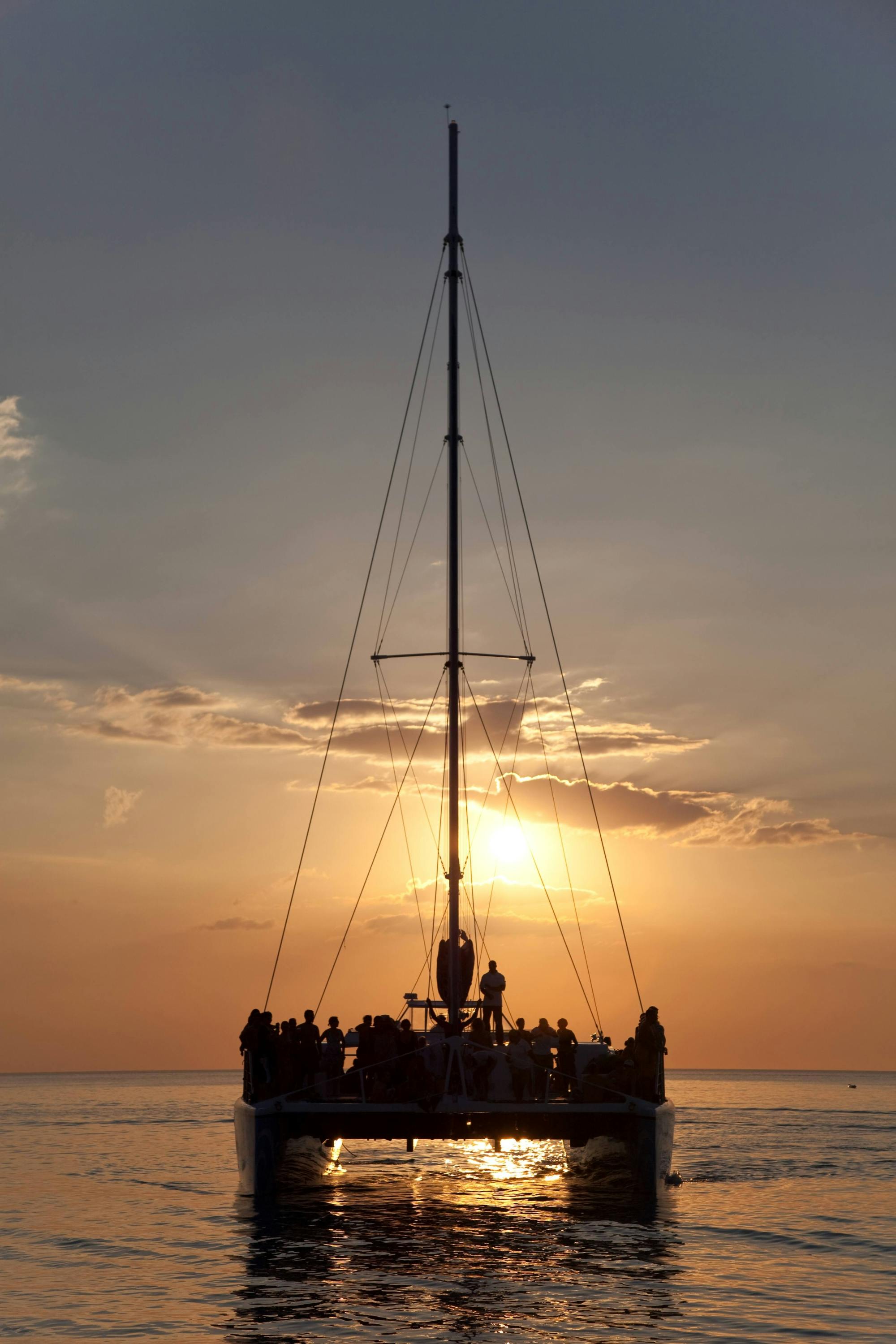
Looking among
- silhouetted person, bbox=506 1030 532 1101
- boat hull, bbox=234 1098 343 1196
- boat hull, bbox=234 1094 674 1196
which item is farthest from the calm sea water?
silhouetted person, bbox=506 1030 532 1101

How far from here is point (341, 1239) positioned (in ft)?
63.9

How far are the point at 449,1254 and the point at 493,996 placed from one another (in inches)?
250

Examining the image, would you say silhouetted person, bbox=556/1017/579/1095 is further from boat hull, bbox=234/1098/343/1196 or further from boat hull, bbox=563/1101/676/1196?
boat hull, bbox=234/1098/343/1196

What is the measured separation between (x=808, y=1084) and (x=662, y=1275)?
186943 mm

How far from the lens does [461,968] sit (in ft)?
76.4

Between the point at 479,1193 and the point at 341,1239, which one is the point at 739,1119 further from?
the point at 341,1239

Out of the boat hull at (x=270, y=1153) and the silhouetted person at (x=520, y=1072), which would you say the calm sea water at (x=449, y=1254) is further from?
the silhouetted person at (x=520, y=1072)

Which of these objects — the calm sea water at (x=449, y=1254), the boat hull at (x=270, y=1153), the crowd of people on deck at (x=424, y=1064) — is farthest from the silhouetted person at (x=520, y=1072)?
the boat hull at (x=270, y=1153)

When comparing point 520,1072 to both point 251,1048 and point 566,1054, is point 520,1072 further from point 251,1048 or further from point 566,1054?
point 251,1048

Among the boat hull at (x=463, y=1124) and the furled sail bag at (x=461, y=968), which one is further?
the furled sail bag at (x=461, y=968)

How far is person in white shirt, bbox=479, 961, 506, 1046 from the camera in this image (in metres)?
23.8

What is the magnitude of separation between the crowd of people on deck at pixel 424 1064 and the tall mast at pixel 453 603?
141 cm

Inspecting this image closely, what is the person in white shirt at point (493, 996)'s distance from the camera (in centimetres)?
2378

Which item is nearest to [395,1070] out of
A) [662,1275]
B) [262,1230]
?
[262,1230]
